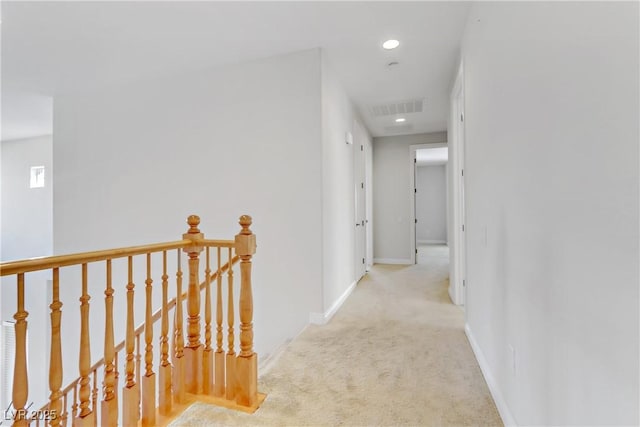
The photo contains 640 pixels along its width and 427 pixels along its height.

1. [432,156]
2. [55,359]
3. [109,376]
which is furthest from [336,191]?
[432,156]

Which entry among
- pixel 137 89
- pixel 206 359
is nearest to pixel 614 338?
pixel 206 359

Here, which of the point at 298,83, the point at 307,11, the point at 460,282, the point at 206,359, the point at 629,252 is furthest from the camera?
the point at 460,282

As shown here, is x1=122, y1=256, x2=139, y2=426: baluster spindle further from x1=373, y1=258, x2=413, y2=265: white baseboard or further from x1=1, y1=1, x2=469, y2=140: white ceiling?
x1=373, y1=258, x2=413, y2=265: white baseboard

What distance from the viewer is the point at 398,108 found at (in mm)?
4656

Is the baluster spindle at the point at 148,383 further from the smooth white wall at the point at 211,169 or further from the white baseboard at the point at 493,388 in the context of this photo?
the white baseboard at the point at 493,388

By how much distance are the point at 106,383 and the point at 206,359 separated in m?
0.55

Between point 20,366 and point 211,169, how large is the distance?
2.50 meters

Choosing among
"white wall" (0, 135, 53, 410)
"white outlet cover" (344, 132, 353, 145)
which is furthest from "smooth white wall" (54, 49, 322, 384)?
"white wall" (0, 135, 53, 410)

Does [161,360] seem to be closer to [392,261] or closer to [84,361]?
[84,361]

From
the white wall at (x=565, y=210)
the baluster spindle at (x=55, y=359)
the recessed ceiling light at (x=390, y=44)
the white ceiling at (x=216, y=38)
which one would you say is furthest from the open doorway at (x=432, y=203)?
the baluster spindle at (x=55, y=359)

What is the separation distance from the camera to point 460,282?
3.53 metres

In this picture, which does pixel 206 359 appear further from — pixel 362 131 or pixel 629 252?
pixel 362 131

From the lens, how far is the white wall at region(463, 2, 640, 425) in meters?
0.71

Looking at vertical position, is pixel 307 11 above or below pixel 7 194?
above
